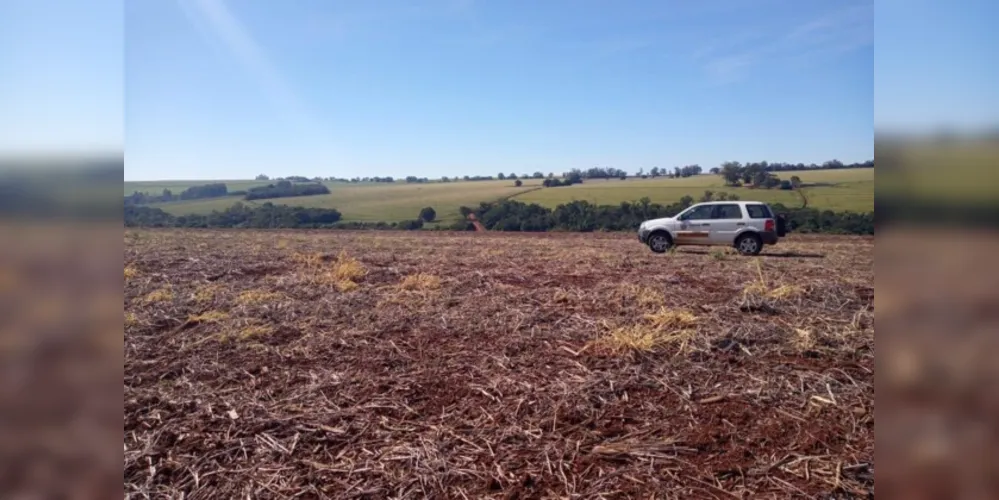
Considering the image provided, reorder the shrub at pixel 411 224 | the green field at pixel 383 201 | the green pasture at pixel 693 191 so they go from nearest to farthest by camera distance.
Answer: the green pasture at pixel 693 191 → the shrub at pixel 411 224 → the green field at pixel 383 201

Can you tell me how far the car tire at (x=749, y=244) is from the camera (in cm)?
1600

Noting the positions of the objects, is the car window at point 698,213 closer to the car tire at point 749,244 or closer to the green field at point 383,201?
the car tire at point 749,244

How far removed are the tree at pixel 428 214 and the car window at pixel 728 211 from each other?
79.6 feet

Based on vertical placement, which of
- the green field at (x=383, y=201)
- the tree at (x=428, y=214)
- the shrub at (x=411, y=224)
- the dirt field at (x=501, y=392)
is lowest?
the dirt field at (x=501, y=392)

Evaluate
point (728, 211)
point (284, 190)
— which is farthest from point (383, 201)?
point (728, 211)

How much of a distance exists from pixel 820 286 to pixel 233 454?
953cm

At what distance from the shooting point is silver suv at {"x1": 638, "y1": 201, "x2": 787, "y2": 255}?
16.0 m

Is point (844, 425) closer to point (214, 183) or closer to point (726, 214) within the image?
point (726, 214)

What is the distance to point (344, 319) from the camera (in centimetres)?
750

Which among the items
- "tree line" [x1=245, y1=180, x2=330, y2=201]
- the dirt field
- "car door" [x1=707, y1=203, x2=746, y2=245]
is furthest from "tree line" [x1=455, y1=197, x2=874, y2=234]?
the dirt field

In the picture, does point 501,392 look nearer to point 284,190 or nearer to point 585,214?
point 585,214

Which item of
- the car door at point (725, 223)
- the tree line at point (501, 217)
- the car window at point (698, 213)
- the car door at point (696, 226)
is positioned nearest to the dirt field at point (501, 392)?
the car door at point (725, 223)

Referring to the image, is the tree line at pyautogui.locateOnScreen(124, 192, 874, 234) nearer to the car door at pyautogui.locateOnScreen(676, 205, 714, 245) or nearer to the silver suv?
the silver suv
